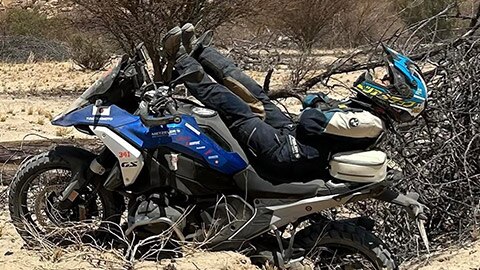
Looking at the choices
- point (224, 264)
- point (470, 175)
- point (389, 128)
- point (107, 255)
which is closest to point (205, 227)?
point (224, 264)

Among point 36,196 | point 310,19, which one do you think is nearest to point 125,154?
point 36,196

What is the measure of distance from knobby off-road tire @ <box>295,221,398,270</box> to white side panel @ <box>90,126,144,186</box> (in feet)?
3.20

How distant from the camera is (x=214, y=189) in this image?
454cm

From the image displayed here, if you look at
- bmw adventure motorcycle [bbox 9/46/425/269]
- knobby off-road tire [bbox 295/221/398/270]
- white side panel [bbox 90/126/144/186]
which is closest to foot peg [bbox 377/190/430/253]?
bmw adventure motorcycle [bbox 9/46/425/269]

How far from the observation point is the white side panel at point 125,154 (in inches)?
175

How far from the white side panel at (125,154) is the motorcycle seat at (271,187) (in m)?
0.55

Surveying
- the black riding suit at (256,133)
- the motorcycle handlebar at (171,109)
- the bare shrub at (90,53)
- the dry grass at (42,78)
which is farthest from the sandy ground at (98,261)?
the bare shrub at (90,53)

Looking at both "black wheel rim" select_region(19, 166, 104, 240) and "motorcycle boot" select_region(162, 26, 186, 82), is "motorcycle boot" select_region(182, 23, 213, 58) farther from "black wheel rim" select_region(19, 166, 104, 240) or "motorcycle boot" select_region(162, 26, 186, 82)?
"black wheel rim" select_region(19, 166, 104, 240)

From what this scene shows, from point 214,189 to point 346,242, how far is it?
2.60 feet

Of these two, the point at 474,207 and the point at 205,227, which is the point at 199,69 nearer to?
the point at 205,227

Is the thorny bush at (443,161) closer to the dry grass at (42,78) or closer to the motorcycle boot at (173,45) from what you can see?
the motorcycle boot at (173,45)

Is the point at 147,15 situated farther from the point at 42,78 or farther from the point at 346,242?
the point at 346,242

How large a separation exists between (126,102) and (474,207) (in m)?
2.28

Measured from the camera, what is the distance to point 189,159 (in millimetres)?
4469
